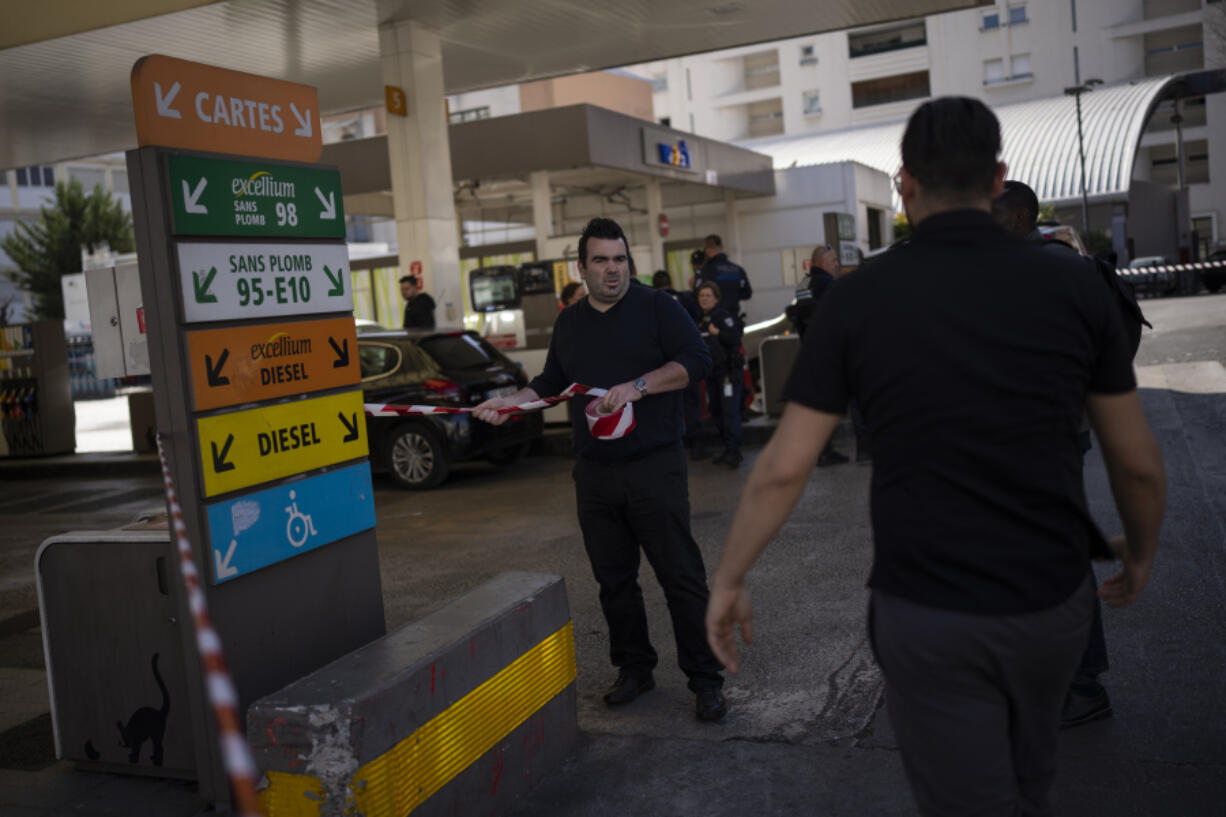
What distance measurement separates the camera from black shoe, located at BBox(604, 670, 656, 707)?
508 centimetres

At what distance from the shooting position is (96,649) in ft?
15.2

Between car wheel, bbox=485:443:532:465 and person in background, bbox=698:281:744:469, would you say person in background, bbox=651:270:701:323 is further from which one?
car wheel, bbox=485:443:532:465

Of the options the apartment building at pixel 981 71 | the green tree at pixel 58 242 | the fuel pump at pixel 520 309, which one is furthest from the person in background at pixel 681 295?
the apartment building at pixel 981 71

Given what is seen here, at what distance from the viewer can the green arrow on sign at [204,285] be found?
4.07 meters

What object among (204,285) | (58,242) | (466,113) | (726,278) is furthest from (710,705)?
(58,242)

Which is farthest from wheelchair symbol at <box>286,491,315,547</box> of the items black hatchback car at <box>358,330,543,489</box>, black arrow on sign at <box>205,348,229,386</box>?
black hatchback car at <box>358,330,543,489</box>

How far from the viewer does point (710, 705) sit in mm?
4824

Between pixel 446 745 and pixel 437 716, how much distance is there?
0.10 m

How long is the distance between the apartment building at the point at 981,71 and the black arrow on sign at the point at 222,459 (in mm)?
56932

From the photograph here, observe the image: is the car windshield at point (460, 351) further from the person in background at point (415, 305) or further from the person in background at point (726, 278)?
the person in background at point (726, 278)

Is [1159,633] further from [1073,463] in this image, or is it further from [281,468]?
[281,468]

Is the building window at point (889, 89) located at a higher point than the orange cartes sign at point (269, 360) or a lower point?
higher

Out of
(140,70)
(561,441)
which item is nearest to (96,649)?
(140,70)

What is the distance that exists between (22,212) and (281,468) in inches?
2465
